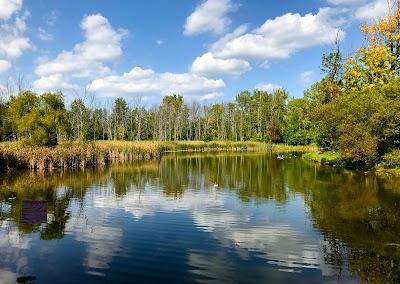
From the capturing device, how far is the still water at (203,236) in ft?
24.6

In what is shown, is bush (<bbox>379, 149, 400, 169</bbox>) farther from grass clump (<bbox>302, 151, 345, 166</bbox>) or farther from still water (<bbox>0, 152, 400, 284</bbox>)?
still water (<bbox>0, 152, 400, 284</bbox>)

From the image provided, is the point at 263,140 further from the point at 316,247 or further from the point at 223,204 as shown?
the point at 316,247

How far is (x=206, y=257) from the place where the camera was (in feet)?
27.9

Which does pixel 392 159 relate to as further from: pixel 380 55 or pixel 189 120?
pixel 189 120

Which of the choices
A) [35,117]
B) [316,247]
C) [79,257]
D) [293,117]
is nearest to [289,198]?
[316,247]

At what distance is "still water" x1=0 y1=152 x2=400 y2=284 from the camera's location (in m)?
7.50

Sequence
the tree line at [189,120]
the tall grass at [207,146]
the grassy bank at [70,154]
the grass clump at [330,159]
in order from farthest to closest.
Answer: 1. the tree line at [189,120]
2. the tall grass at [207,146]
3. the grass clump at [330,159]
4. the grassy bank at [70,154]

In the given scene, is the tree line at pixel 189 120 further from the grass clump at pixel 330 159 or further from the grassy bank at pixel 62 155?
the grass clump at pixel 330 159

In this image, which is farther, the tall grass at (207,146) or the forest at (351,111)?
the tall grass at (207,146)

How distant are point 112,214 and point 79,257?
4.75 m

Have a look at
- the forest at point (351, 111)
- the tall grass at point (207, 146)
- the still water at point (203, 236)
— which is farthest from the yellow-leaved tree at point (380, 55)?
the tall grass at point (207, 146)

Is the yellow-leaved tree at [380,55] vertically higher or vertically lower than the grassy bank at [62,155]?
higher

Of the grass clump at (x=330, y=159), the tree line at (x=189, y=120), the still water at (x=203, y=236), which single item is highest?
the tree line at (x=189, y=120)

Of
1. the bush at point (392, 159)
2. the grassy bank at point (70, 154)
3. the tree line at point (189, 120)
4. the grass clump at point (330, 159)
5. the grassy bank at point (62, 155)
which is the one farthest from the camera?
the tree line at point (189, 120)
